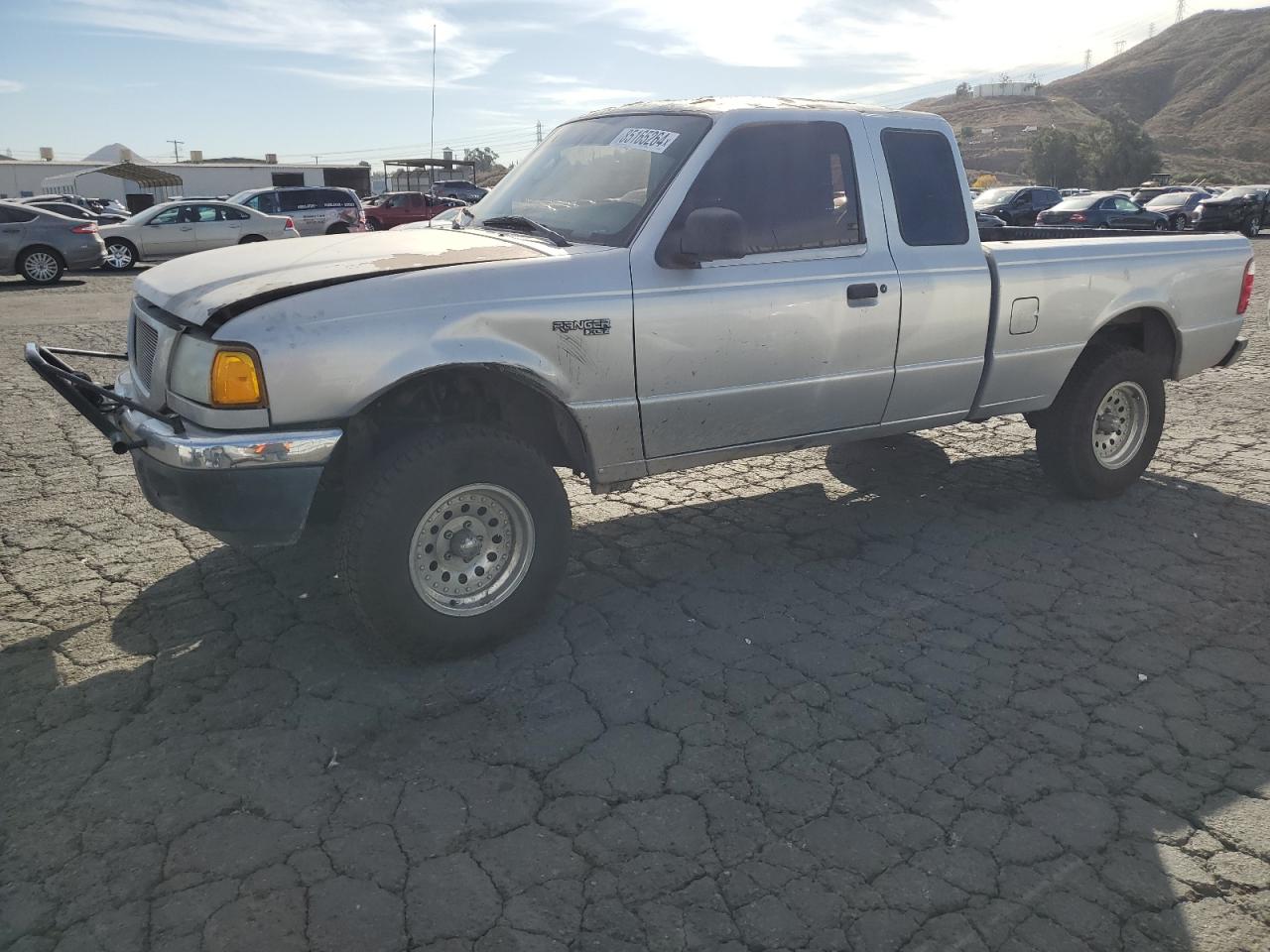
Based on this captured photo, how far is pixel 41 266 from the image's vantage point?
1734cm

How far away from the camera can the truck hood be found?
334 cm

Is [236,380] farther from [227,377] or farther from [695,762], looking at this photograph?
[695,762]

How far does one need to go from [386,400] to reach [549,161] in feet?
5.81

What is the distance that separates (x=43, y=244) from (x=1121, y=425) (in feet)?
58.7

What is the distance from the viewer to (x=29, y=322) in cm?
1191

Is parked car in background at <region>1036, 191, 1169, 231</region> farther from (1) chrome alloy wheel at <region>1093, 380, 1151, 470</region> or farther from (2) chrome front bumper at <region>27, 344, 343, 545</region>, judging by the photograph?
(2) chrome front bumper at <region>27, 344, 343, 545</region>

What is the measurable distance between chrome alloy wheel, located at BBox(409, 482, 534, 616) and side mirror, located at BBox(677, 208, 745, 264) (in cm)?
119

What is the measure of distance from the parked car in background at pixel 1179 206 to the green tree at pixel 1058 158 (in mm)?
38062

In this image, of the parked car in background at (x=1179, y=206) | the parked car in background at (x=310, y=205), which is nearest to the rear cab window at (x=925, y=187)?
the parked car in background at (x=310, y=205)

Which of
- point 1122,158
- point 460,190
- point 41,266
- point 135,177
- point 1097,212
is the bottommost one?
point 41,266

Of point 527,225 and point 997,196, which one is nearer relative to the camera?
point 527,225

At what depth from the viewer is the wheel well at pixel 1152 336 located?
222 inches

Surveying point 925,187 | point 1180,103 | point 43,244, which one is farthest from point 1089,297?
point 1180,103

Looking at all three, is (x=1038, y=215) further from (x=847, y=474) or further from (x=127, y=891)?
(x=127, y=891)
